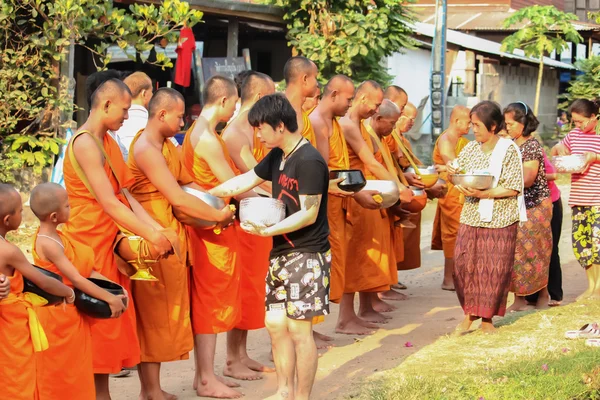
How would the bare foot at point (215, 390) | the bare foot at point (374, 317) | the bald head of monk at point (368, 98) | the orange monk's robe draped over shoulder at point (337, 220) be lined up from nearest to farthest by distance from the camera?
the bare foot at point (215, 390) → the orange monk's robe draped over shoulder at point (337, 220) → the bald head of monk at point (368, 98) → the bare foot at point (374, 317)

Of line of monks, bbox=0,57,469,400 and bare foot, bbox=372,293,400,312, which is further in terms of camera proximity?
bare foot, bbox=372,293,400,312

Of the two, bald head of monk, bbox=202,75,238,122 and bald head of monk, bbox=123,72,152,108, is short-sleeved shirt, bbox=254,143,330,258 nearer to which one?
bald head of monk, bbox=202,75,238,122

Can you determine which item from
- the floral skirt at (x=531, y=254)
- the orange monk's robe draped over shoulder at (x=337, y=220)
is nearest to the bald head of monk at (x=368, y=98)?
the orange monk's robe draped over shoulder at (x=337, y=220)

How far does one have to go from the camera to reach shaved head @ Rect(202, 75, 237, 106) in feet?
19.5

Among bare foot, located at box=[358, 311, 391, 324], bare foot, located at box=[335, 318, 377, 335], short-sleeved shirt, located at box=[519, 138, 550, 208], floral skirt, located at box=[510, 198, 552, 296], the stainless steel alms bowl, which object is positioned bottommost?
bare foot, located at box=[358, 311, 391, 324]

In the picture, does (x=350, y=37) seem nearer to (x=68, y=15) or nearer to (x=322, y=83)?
(x=322, y=83)

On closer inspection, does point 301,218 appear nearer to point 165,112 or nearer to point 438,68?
point 165,112

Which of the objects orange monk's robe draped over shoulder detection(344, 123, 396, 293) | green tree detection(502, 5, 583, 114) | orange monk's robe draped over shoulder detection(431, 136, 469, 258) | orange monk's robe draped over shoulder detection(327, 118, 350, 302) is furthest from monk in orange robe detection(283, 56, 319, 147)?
green tree detection(502, 5, 583, 114)

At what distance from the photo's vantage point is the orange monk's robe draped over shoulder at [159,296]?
5465 mm

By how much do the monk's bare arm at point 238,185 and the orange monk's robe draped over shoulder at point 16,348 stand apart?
1.45 meters

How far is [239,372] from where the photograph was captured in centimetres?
624

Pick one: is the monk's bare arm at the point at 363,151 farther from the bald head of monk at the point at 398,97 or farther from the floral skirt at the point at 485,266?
the bald head of monk at the point at 398,97

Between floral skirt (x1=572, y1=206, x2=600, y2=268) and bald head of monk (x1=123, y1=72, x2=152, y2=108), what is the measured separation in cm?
441

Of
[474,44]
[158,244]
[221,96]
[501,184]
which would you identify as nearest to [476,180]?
[501,184]
